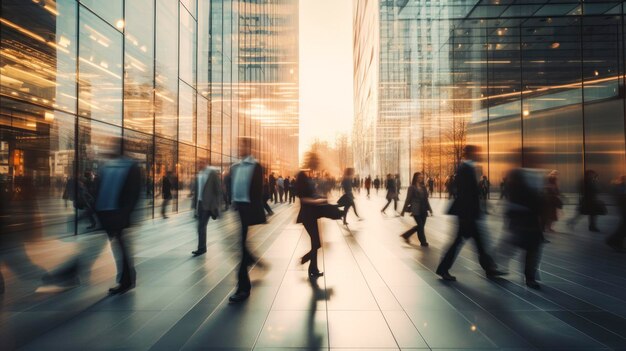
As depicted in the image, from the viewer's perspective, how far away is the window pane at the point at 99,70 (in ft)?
37.1

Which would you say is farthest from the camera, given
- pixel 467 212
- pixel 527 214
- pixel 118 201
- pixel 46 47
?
pixel 46 47

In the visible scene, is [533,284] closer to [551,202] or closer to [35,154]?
[551,202]

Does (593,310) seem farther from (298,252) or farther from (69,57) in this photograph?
(69,57)

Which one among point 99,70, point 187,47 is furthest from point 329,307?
point 187,47

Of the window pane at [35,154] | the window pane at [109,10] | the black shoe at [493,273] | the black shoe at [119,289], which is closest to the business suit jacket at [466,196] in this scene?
the black shoe at [493,273]

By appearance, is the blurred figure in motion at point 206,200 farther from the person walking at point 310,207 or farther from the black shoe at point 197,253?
the person walking at point 310,207

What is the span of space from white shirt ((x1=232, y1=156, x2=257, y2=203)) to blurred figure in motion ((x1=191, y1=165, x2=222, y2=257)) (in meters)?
3.31

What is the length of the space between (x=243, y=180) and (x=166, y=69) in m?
12.7

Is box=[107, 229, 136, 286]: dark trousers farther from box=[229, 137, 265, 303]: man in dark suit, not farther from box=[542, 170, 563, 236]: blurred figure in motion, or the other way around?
box=[542, 170, 563, 236]: blurred figure in motion

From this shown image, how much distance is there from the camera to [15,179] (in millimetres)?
16828

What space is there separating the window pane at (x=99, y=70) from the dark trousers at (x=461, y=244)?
10633 mm

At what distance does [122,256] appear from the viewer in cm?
525

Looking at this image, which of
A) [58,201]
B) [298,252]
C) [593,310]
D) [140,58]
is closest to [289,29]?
[58,201]

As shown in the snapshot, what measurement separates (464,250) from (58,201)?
25.8 metres
